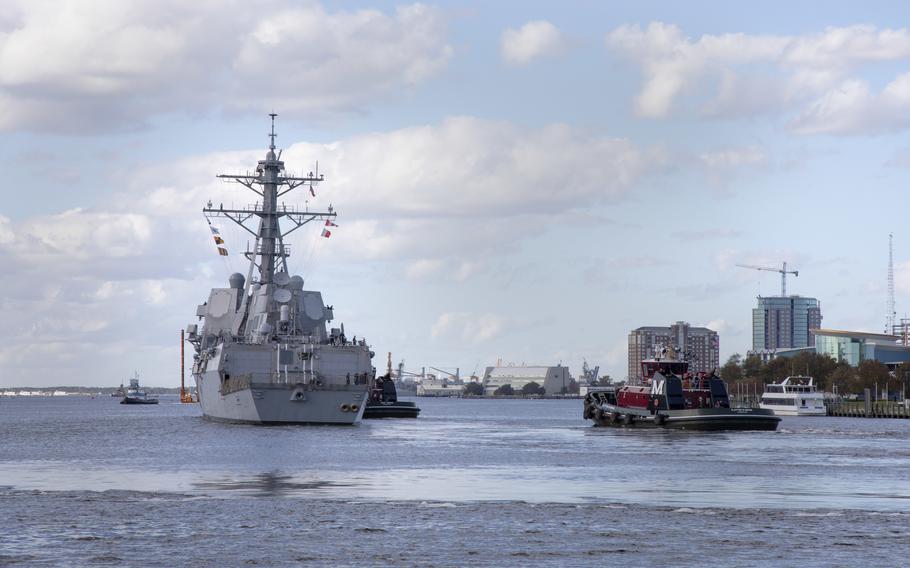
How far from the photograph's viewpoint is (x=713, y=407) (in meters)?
99.4

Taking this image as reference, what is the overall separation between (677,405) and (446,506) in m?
62.6

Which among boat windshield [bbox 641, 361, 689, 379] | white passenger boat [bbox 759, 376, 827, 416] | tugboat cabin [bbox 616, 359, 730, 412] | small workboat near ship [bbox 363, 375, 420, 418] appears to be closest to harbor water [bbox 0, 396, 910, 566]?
tugboat cabin [bbox 616, 359, 730, 412]

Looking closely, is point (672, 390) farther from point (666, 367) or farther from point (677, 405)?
point (666, 367)

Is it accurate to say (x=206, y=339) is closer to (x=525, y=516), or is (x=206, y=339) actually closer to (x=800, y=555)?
(x=525, y=516)

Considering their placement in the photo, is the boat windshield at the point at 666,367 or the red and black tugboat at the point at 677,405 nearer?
the red and black tugboat at the point at 677,405

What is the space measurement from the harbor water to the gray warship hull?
14.7 metres

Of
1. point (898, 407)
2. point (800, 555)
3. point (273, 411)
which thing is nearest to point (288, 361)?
point (273, 411)

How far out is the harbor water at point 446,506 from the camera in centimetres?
3050

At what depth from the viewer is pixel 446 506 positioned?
3984cm

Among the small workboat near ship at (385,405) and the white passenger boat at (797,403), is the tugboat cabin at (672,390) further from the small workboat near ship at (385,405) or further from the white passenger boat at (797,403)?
the white passenger boat at (797,403)

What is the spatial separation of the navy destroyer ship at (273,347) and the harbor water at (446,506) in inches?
629

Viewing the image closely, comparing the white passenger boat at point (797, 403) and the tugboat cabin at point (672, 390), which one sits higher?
the tugboat cabin at point (672, 390)

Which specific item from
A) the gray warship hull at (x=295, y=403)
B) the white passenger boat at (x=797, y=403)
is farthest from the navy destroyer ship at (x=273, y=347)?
the white passenger boat at (x=797, y=403)

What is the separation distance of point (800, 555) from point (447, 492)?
16.3 metres
